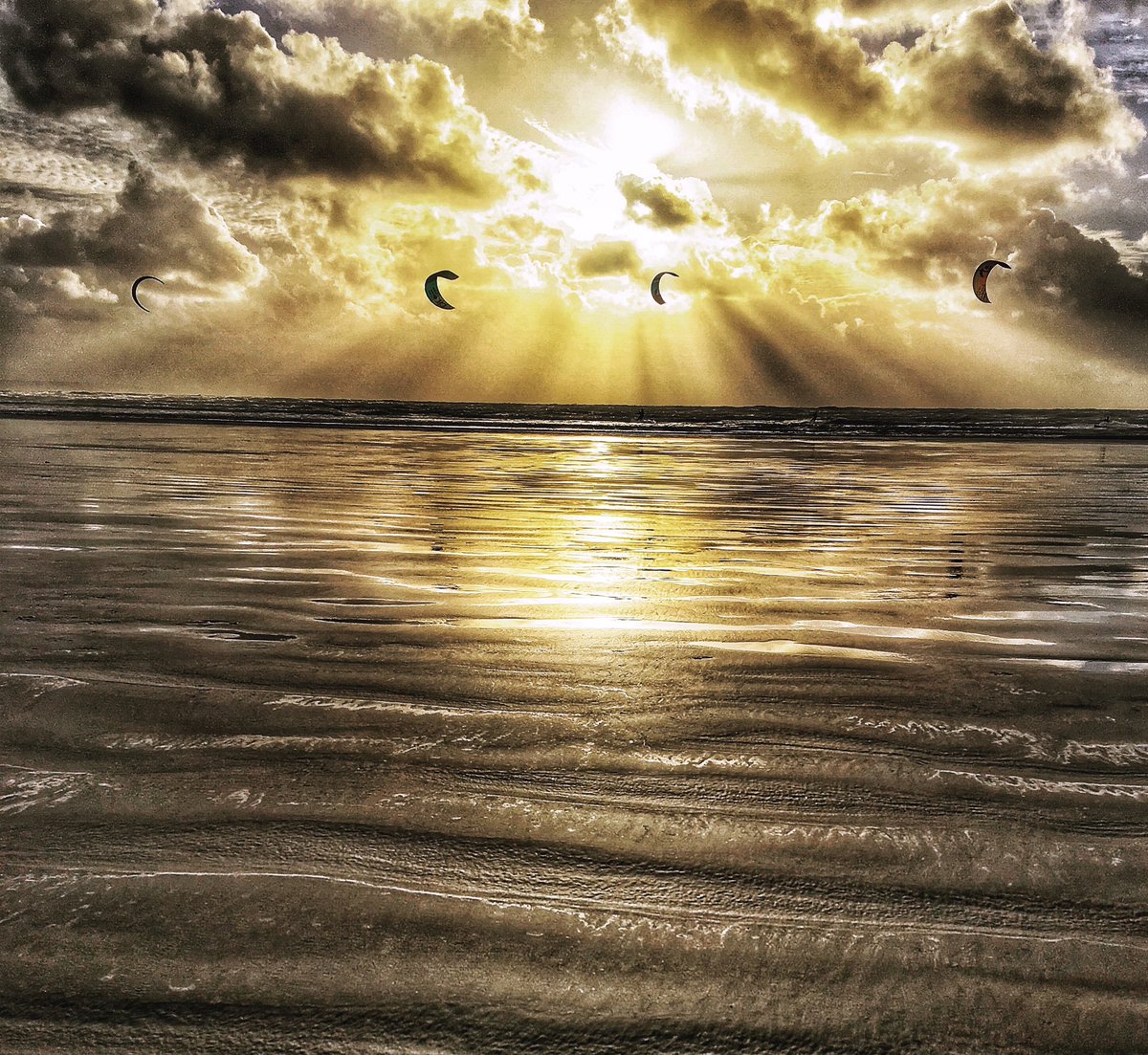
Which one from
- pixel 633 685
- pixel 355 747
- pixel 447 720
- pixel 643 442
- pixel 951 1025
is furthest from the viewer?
pixel 643 442

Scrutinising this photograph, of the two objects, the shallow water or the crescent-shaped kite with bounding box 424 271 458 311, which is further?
the crescent-shaped kite with bounding box 424 271 458 311

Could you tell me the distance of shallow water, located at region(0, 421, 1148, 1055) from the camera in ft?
4.81

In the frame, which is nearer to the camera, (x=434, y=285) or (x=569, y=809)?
(x=569, y=809)

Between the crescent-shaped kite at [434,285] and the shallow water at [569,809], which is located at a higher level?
the crescent-shaped kite at [434,285]

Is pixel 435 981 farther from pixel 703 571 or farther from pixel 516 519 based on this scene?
pixel 516 519

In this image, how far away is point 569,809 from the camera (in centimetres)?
215

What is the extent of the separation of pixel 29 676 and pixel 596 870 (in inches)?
99.8

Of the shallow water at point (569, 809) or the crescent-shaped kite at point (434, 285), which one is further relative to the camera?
the crescent-shaped kite at point (434, 285)

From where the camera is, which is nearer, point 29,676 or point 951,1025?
point 951,1025

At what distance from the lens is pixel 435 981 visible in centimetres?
150

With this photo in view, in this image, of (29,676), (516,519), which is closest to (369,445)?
(516,519)

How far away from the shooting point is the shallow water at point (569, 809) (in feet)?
4.81

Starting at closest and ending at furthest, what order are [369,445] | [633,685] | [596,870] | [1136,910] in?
1. [1136,910]
2. [596,870]
3. [633,685]
4. [369,445]

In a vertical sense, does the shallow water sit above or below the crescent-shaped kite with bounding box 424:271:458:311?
below
